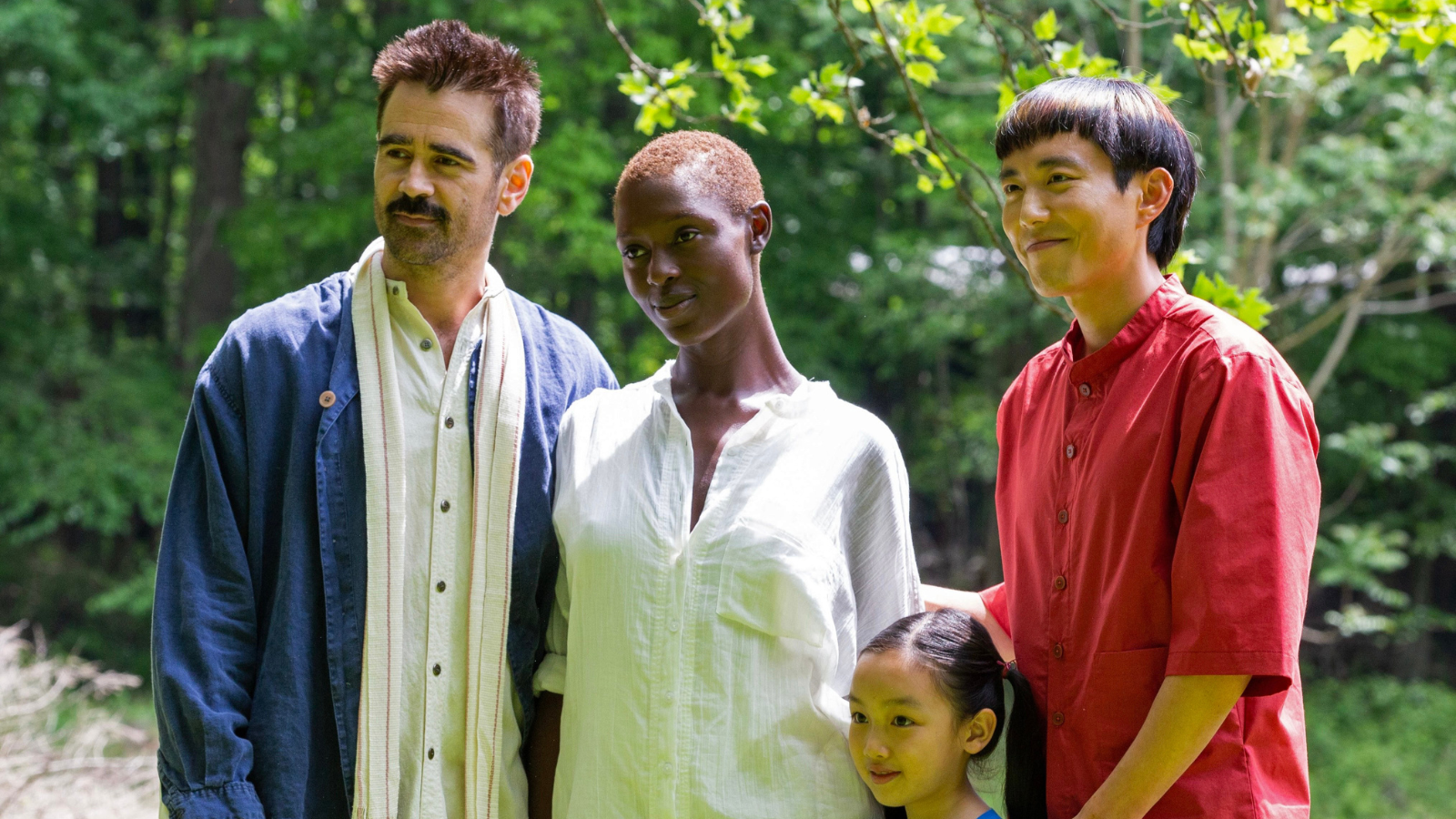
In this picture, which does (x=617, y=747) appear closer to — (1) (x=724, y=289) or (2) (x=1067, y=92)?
(1) (x=724, y=289)

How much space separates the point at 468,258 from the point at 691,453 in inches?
19.6

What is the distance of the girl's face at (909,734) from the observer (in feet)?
5.82

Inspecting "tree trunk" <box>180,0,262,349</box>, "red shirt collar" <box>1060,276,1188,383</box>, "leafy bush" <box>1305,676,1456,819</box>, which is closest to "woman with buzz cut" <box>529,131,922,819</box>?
"red shirt collar" <box>1060,276,1188,383</box>

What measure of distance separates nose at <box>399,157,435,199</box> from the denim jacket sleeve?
0.36 metres

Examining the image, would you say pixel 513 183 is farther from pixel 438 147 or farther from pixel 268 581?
pixel 268 581

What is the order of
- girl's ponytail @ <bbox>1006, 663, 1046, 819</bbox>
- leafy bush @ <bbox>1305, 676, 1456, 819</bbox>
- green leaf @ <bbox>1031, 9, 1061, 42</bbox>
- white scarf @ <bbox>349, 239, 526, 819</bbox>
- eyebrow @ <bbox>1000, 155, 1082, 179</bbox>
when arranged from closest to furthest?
1. eyebrow @ <bbox>1000, 155, 1082, 179</bbox>
2. girl's ponytail @ <bbox>1006, 663, 1046, 819</bbox>
3. white scarf @ <bbox>349, 239, 526, 819</bbox>
4. green leaf @ <bbox>1031, 9, 1061, 42</bbox>
5. leafy bush @ <bbox>1305, 676, 1456, 819</bbox>

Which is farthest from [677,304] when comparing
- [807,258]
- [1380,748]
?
[1380,748]

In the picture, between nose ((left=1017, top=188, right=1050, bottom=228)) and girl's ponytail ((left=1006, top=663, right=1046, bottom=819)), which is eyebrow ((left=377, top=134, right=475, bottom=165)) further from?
girl's ponytail ((left=1006, top=663, right=1046, bottom=819))

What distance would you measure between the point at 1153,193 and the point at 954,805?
0.88 m

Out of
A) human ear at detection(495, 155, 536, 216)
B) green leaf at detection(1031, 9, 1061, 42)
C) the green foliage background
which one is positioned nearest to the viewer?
human ear at detection(495, 155, 536, 216)

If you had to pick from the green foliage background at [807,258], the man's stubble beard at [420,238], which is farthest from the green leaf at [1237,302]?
the green foliage background at [807,258]

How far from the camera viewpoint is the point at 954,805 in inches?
71.3

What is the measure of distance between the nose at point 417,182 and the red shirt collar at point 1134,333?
1010 mm

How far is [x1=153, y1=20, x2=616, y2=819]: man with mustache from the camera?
1852 mm
